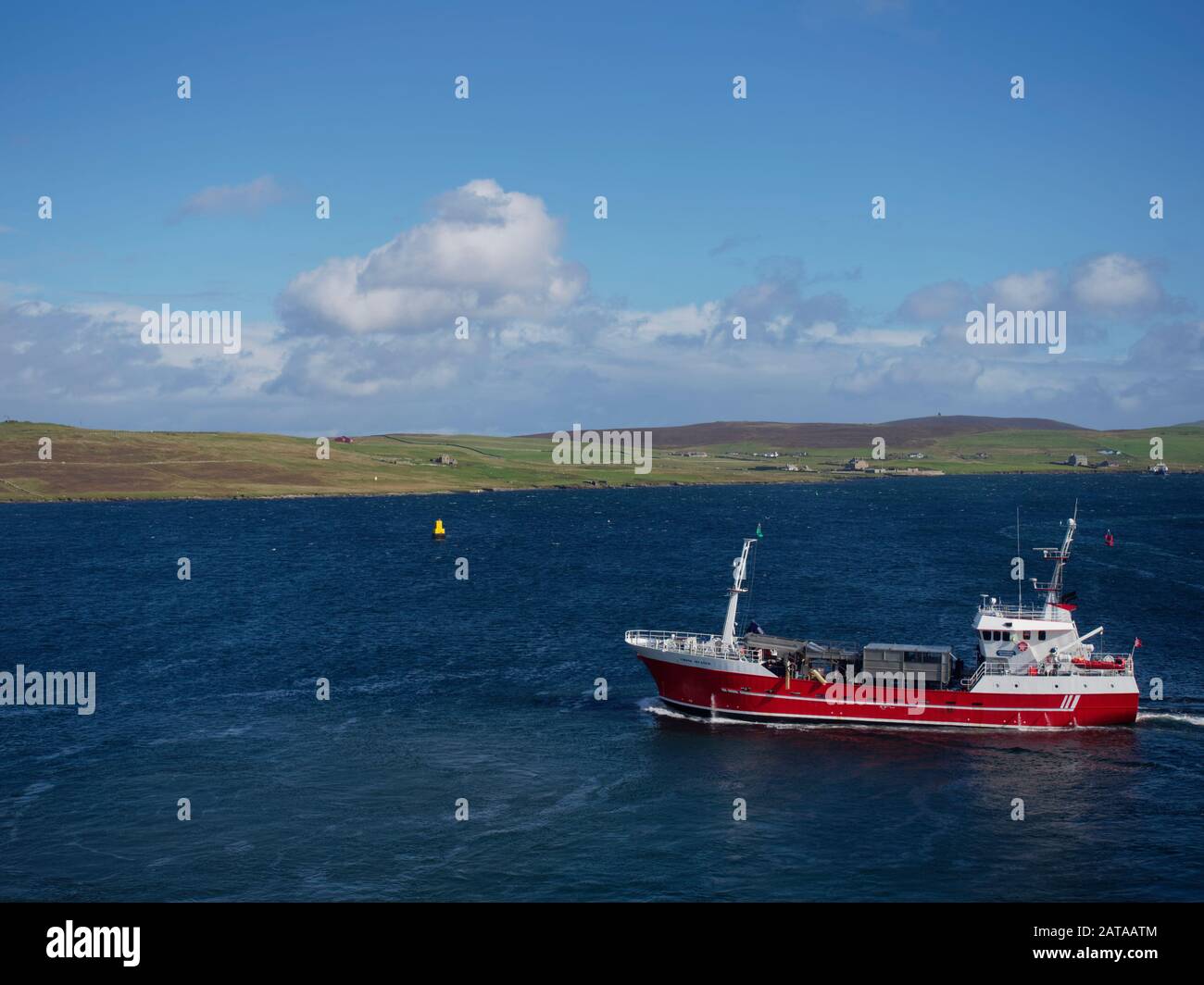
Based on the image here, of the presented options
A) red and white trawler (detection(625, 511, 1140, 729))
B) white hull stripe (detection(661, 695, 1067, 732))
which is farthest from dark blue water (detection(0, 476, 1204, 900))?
red and white trawler (detection(625, 511, 1140, 729))

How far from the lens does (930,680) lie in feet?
219

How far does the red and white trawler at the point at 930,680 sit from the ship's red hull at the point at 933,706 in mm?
57

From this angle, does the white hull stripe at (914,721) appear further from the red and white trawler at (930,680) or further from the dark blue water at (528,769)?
the dark blue water at (528,769)

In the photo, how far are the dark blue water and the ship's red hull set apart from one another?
3.44ft

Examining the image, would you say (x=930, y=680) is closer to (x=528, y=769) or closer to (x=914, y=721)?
(x=914, y=721)

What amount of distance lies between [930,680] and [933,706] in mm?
1641

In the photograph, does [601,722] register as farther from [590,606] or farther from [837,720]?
[590,606]

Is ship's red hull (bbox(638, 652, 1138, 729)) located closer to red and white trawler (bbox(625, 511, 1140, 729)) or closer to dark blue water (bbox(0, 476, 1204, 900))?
red and white trawler (bbox(625, 511, 1140, 729))

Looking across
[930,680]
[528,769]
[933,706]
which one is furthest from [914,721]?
[528,769]

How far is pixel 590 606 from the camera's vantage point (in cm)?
10894

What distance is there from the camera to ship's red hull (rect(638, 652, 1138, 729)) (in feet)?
215

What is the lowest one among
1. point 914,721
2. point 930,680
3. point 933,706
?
point 914,721

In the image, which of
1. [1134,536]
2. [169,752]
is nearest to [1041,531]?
[1134,536]
